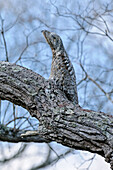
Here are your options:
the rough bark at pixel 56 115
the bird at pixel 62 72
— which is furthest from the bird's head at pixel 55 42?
the rough bark at pixel 56 115

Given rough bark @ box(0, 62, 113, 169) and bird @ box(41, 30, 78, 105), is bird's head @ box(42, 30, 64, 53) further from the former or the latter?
rough bark @ box(0, 62, 113, 169)

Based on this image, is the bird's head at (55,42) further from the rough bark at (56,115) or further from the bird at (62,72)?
the rough bark at (56,115)

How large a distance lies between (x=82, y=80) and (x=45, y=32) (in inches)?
37.5

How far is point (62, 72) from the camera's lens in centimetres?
83

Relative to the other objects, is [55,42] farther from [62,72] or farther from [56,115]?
[56,115]

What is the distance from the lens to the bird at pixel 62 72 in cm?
80

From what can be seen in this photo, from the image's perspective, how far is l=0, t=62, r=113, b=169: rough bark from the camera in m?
0.60

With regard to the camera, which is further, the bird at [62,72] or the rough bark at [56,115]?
the bird at [62,72]

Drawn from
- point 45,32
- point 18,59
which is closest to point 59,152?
point 18,59

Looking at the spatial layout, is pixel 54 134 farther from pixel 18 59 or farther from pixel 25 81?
pixel 18 59

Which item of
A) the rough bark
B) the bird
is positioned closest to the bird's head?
the bird

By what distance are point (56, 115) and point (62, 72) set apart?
233 mm

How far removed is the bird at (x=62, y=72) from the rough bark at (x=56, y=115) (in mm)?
82

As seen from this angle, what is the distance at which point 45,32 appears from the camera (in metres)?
0.87
